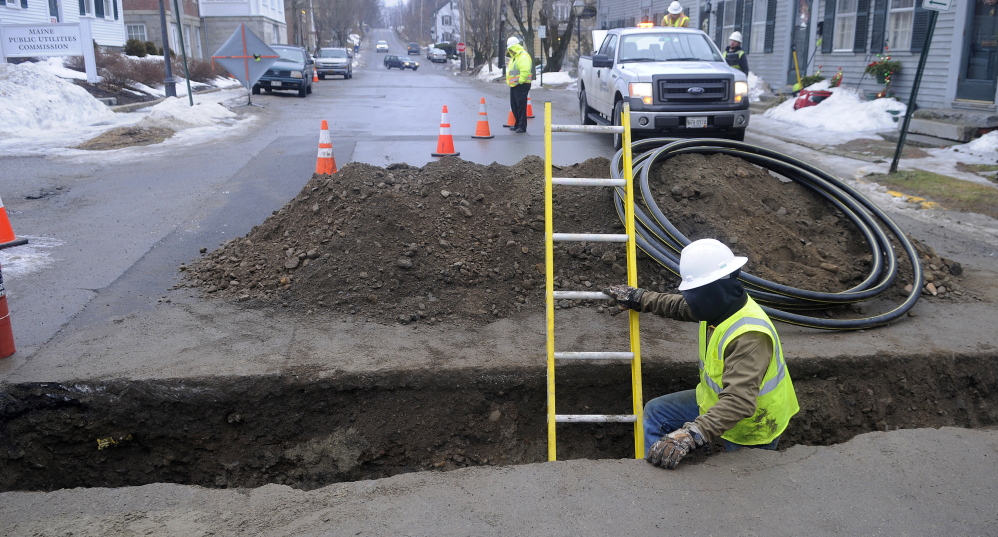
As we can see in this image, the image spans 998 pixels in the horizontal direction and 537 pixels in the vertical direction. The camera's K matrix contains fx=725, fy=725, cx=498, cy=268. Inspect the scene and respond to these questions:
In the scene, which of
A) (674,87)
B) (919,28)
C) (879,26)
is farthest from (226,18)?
(674,87)

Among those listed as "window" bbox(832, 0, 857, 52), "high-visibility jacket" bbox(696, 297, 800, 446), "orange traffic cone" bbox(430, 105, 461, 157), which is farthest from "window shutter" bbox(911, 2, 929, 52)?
"high-visibility jacket" bbox(696, 297, 800, 446)

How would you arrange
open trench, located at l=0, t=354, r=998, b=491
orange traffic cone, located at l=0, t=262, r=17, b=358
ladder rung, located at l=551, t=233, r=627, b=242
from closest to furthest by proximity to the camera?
1. ladder rung, located at l=551, t=233, r=627, b=242
2. open trench, located at l=0, t=354, r=998, b=491
3. orange traffic cone, located at l=0, t=262, r=17, b=358

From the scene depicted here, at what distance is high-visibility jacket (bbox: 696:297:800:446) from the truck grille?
862cm

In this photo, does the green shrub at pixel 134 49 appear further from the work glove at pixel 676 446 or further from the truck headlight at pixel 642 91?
the work glove at pixel 676 446

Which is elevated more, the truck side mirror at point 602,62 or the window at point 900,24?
the window at point 900,24

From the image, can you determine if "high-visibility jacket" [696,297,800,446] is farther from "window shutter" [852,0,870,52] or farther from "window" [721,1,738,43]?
"window" [721,1,738,43]

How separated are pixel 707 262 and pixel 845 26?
1876 cm

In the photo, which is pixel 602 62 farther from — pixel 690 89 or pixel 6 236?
pixel 6 236

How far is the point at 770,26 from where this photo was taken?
22.7m

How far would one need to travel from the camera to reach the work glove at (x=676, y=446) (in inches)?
129

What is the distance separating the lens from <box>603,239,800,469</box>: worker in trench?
330cm

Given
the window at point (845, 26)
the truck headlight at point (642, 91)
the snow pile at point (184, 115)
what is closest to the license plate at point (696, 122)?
the truck headlight at point (642, 91)

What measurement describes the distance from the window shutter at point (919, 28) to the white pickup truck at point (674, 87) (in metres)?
6.14

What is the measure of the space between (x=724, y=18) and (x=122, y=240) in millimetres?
23743
